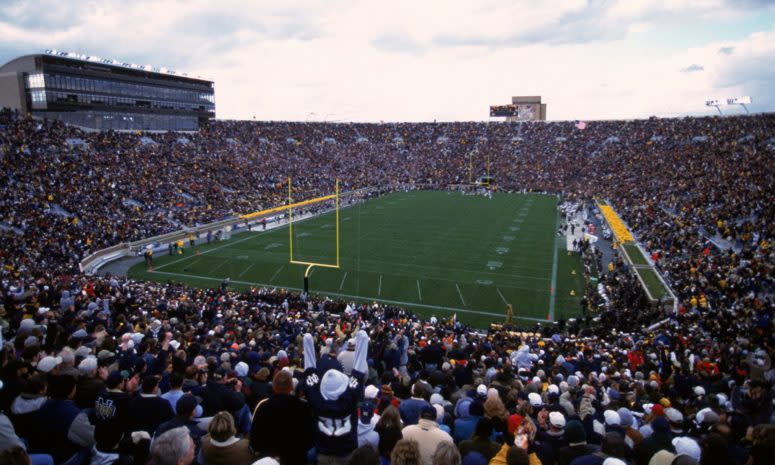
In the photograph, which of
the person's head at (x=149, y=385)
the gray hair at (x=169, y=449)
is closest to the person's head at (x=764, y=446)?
the gray hair at (x=169, y=449)

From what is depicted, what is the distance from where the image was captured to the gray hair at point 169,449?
312 centimetres

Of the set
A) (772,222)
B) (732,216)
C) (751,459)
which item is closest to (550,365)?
(751,459)

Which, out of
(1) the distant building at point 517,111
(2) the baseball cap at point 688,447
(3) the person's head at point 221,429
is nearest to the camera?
(3) the person's head at point 221,429

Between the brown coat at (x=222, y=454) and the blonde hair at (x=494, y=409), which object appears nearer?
the brown coat at (x=222, y=454)

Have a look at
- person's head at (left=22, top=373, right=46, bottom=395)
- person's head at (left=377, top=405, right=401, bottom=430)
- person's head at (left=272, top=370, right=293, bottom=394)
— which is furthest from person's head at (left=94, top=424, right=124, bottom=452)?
person's head at (left=377, top=405, right=401, bottom=430)

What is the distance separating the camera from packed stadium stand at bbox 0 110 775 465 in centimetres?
378

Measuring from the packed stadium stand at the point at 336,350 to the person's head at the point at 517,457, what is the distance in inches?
0.7

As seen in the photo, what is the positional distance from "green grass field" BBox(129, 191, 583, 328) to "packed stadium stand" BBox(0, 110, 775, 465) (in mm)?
2478

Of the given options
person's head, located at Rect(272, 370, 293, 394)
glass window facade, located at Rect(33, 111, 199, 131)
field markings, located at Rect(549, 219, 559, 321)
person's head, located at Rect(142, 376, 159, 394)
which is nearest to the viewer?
person's head, located at Rect(272, 370, 293, 394)

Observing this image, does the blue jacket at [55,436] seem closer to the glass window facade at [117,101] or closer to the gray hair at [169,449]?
the gray hair at [169,449]

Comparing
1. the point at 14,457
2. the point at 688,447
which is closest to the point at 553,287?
the point at 688,447

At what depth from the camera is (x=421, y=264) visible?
2583cm

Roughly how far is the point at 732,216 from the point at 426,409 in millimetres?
27571

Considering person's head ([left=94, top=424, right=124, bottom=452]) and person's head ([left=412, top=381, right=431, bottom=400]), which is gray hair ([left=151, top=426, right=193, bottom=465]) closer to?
person's head ([left=94, top=424, right=124, bottom=452])
